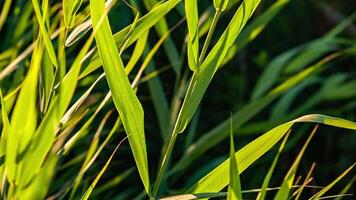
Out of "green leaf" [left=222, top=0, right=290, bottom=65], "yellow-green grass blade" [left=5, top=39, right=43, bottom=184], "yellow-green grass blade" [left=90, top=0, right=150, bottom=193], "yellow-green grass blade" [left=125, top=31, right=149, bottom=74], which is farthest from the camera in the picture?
"green leaf" [left=222, top=0, right=290, bottom=65]

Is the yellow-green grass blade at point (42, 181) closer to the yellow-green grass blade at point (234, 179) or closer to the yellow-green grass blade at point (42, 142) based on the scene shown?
the yellow-green grass blade at point (42, 142)

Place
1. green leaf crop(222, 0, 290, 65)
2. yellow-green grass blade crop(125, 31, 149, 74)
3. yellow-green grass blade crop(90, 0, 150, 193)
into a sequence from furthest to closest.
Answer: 1. green leaf crop(222, 0, 290, 65)
2. yellow-green grass blade crop(125, 31, 149, 74)
3. yellow-green grass blade crop(90, 0, 150, 193)

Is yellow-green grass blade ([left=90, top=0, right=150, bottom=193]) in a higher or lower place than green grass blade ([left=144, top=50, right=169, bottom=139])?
lower

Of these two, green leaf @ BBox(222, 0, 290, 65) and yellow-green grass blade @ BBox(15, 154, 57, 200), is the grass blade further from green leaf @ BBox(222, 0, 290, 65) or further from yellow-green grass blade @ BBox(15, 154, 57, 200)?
green leaf @ BBox(222, 0, 290, 65)

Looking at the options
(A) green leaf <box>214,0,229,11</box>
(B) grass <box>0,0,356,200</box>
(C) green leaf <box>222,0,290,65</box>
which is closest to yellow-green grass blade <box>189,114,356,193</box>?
(B) grass <box>0,0,356,200</box>

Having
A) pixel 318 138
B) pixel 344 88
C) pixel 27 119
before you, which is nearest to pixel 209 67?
pixel 27 119

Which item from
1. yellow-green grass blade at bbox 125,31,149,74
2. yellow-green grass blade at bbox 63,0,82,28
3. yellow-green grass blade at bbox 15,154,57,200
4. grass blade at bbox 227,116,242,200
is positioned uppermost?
yellow-green grass blade at bbox 63,0,82,28

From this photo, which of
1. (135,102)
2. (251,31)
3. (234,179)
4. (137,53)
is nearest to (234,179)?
(234,179)

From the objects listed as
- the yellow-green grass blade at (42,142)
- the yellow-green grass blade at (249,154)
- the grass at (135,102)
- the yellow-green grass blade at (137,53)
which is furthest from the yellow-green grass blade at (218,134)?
the yellow-green grass blade at (42,142)

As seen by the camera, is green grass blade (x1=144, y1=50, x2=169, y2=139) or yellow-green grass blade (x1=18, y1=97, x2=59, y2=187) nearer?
yellow-green grass blade (x1=18, y1=97, x2=59, y2=187)
